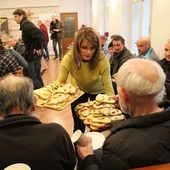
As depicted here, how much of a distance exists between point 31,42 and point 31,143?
3271 mm

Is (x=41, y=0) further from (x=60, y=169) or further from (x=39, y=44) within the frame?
(x=60, y=169)

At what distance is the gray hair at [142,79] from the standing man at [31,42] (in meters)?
3.13

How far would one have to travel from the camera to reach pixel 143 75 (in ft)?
3.15

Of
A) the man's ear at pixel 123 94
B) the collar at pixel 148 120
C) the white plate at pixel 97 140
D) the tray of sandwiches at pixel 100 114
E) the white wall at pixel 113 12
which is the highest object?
the white wall at pixel 113 12

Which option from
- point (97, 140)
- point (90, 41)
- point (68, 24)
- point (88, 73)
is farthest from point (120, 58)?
point (68, 24)

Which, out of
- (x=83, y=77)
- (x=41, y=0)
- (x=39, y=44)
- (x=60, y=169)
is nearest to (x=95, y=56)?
(x=83, y=77)

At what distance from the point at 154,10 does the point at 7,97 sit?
348cm

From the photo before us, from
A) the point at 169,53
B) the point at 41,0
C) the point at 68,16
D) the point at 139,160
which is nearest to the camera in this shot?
the point at 139,160

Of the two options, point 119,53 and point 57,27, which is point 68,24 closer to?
point 57,27

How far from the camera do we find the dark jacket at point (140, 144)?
35.0 inches

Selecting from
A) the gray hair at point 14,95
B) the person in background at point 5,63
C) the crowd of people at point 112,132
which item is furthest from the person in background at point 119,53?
the gray hair at point 14,95

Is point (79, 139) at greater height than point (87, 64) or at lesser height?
lesser

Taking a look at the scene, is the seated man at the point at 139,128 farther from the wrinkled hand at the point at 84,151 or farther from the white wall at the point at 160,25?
the white wall at the point at 160,25

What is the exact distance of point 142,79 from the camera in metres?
0.95
